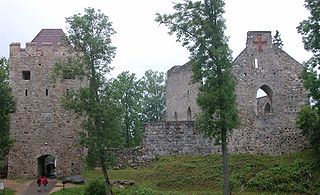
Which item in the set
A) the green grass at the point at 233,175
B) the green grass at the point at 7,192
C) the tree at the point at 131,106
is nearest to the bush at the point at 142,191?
the green grass at the point at 233,175

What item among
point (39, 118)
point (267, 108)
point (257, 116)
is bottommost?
point (257, 116)

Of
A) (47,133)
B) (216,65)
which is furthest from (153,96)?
(216,65)

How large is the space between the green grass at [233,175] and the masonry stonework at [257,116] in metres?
1.33

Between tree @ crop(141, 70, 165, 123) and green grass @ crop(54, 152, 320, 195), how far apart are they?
89.4 feet

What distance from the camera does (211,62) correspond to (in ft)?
78.4

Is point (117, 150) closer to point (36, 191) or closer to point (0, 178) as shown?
point (36, 191)

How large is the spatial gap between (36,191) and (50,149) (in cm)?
493

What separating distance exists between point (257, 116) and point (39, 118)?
14.9 meters

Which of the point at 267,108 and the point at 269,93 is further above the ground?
the point at 269,93

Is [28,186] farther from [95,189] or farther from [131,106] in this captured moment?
[131,106]

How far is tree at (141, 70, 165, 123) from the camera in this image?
191 ft

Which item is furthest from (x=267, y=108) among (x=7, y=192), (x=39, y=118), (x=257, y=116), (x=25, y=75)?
(x=7, y=192)

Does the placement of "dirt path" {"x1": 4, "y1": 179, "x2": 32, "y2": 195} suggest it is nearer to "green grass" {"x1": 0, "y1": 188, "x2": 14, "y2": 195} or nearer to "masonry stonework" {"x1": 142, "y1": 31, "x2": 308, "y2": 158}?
"green grass" {"x1": 0, "y1": 188, "x2": 14, "y2": 195}

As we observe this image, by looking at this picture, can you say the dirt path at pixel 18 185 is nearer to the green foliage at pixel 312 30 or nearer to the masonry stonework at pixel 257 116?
the masonry stonework at pixel 257 116
